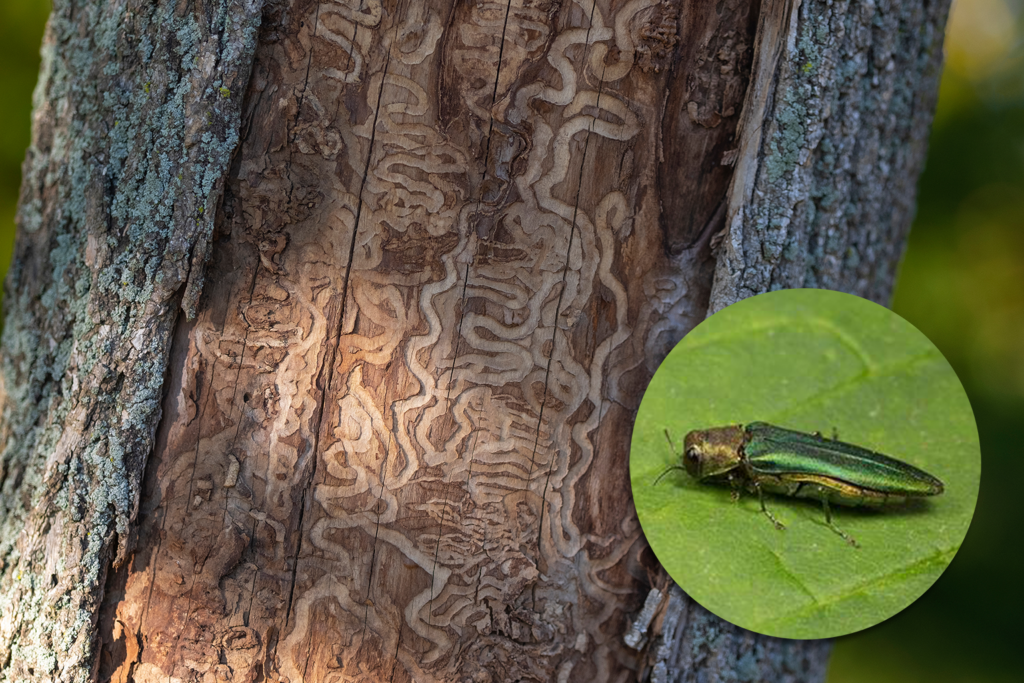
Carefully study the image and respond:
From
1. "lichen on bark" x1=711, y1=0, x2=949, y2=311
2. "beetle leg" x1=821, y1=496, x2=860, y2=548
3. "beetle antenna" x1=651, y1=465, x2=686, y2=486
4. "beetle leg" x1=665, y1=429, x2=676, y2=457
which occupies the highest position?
"lichen on bark" x1=711, y1=0, x2=949, y2=311

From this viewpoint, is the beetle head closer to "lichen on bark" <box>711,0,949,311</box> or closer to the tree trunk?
the tree trunk

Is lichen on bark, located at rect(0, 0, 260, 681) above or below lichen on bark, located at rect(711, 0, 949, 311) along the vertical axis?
below

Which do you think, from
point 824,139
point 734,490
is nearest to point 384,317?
point 734,490


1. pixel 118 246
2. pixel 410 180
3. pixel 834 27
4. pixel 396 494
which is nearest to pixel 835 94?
pixel 834 27

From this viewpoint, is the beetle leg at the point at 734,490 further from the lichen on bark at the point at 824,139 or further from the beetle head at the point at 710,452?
the lichen on bark at the point at 824,139

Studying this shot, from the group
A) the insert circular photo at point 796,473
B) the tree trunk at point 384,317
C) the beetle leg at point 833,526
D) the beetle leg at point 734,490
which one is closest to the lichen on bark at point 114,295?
the tree trunk at point 384,317

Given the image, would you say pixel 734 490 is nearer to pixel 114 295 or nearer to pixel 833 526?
pixel 833 526

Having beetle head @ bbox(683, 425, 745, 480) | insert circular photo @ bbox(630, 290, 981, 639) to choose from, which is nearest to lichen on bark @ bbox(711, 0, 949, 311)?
insert circular photo @ bbox(630, 290, 981, 639)
